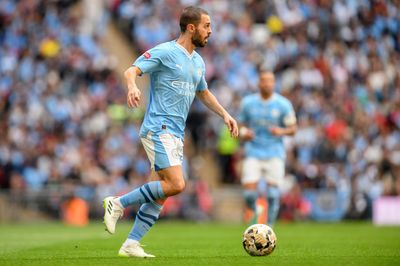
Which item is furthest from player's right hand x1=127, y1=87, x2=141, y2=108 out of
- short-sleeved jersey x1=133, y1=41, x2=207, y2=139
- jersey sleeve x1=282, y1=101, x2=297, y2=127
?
jersey sleeve x1=282, y1=101, x2=297, y2=127

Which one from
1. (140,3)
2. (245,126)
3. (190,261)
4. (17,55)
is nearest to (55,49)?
(17,55)

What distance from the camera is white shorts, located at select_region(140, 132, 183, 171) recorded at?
36.0 ft

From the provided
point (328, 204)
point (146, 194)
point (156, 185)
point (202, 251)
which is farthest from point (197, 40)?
point (328, 204)

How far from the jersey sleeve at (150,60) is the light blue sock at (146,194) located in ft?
4.22

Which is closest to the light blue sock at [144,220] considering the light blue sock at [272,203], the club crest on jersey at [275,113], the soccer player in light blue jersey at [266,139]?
the soccer player in light blue jersey at [266,139]

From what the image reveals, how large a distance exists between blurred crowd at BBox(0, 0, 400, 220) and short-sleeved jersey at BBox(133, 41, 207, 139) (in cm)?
1482

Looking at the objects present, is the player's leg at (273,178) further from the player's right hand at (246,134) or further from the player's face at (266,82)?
the player's face at (266,82)

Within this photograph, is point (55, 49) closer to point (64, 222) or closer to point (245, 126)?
point (64, 222)

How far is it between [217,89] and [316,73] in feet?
11.0

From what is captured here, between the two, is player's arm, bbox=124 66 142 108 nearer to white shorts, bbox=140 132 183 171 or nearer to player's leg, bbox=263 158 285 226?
white shorts, bbox=140 132 183 171

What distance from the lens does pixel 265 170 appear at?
667 inches

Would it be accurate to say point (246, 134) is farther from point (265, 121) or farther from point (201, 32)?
point (201, 32)

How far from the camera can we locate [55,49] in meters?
30.6

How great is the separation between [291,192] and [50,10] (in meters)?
11.1
